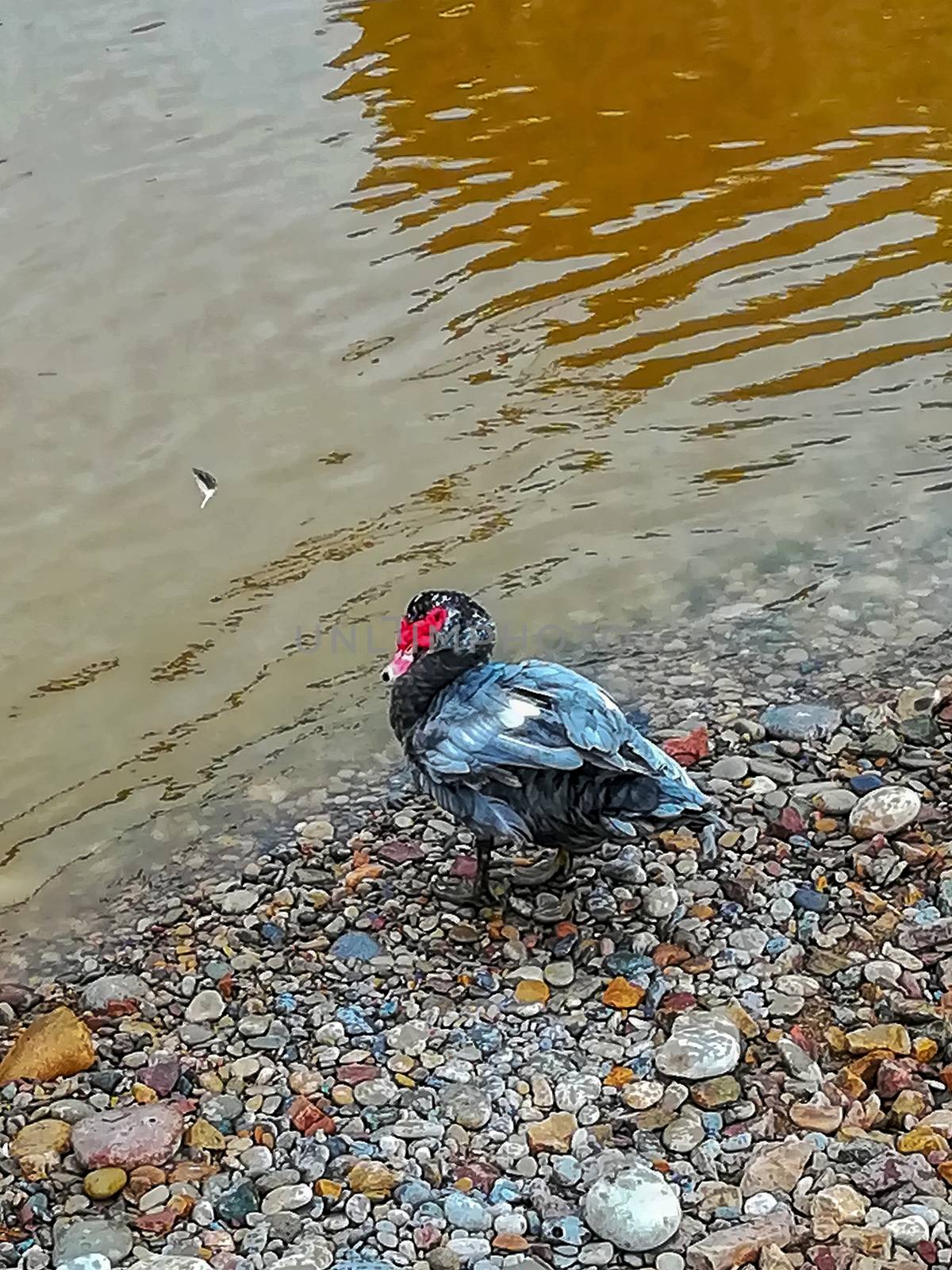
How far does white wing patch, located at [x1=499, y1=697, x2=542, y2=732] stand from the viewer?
14.1 ft

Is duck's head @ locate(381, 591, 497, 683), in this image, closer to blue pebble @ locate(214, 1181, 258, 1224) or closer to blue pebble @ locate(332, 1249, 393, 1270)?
blue pebble @ locate(214, 1181, 258, 1224)

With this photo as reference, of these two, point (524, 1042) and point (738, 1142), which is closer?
point (738, 1142)

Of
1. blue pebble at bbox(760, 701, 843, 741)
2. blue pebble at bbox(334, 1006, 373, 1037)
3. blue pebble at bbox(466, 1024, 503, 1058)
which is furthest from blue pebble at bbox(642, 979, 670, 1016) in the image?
blue pebble at bbox(760, 701, 843, 741)

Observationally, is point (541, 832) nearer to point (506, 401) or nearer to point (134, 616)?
point (134, 616)

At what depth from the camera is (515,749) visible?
4.27 m

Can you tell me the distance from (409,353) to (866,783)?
158 inches

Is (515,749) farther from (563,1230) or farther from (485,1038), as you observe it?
(563,1230)

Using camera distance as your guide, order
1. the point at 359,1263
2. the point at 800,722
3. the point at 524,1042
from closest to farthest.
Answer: the point at 359,1263
the point at 524,1042
the point at 800,722

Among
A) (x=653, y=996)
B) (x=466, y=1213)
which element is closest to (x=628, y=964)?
(x=653, y=996)

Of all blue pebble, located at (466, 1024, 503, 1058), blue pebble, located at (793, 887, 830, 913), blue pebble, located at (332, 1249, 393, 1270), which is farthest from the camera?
blue pebble, located at (793, 887, 830, 913)

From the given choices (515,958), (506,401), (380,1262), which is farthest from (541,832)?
(506,401)

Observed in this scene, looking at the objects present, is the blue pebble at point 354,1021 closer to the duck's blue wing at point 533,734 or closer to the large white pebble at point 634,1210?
the duck's blue wing at point 533,734

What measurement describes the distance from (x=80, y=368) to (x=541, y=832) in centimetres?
470

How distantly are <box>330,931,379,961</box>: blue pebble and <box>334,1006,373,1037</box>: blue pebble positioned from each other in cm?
24
